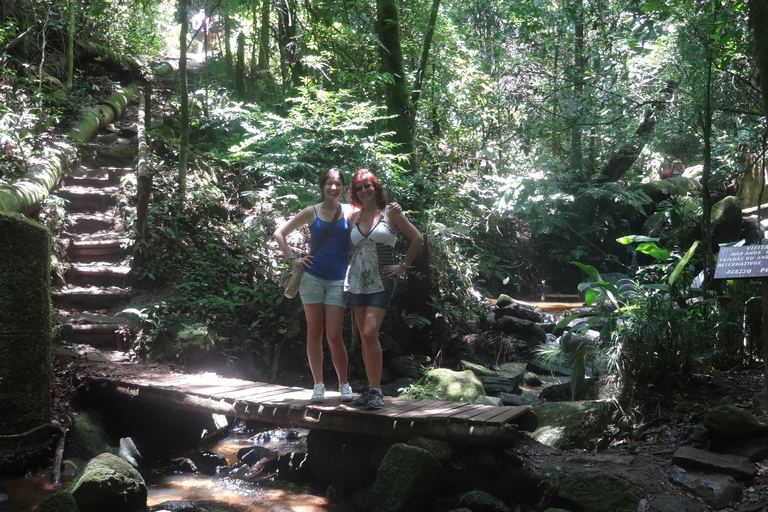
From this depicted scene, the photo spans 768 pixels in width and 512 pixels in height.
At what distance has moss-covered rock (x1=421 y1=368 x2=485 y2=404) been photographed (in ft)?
23.5

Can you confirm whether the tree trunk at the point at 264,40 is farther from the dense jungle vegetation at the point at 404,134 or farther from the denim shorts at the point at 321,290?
the denim shorts at the point at 321,290

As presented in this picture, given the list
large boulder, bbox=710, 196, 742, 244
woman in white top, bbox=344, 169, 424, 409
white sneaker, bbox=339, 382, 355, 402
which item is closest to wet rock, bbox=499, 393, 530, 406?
white sneaker, bbox=339, 382, 355, 402

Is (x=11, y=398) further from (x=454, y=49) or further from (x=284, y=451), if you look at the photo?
(x=454, y=49)

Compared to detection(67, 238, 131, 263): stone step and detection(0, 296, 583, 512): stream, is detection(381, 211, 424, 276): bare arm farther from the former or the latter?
detection(67, 238, 131, 263): stone step

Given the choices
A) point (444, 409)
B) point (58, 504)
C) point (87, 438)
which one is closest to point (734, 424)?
point (444, 409)

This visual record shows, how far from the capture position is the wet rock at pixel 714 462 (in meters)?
4.21

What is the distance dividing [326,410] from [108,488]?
1667 mm

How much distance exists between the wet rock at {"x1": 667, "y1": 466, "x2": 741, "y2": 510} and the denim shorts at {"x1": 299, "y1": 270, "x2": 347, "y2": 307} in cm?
280

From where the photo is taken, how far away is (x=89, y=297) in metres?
7.85

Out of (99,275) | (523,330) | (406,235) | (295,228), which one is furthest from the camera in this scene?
(523,330)

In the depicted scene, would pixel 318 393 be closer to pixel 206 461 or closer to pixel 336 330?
pixel 336 330

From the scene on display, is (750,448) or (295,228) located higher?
(295,228)

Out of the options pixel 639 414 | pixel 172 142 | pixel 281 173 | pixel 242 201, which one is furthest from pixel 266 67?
pixel 639 414

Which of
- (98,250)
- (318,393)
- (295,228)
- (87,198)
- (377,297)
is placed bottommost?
(318,393)
